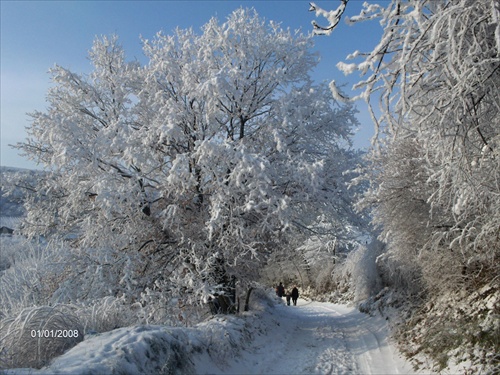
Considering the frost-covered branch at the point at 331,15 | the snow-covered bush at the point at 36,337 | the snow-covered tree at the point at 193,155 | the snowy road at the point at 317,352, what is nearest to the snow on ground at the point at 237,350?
the snowy road at the point at 317,352

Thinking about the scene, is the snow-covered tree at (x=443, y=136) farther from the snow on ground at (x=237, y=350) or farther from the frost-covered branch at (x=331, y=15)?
the snow on ground at (x=237, y=350)

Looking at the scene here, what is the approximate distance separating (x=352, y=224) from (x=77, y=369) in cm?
997

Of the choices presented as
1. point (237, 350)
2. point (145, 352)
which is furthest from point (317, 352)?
point (145, 352)

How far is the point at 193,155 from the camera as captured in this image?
1008 cm

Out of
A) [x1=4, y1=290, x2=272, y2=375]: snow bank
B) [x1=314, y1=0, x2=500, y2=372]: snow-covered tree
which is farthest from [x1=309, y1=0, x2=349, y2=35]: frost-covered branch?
[x1=4, y1=290, x2=272, y2=375]: snow bank

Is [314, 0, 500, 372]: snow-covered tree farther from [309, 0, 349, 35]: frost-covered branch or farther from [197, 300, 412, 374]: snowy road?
[197, 300, 412, 374]: snowy road

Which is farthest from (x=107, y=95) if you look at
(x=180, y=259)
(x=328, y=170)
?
(x=328, y=170)

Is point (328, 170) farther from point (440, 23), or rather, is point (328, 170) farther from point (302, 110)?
point (440, 23)

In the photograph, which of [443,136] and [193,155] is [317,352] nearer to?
[193,155]

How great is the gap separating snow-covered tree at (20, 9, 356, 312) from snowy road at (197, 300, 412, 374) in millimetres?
1970

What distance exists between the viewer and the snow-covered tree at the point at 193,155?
10242 mm

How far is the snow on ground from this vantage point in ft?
17.6

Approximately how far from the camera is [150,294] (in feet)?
33.8

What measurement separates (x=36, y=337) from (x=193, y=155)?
5475 mm
